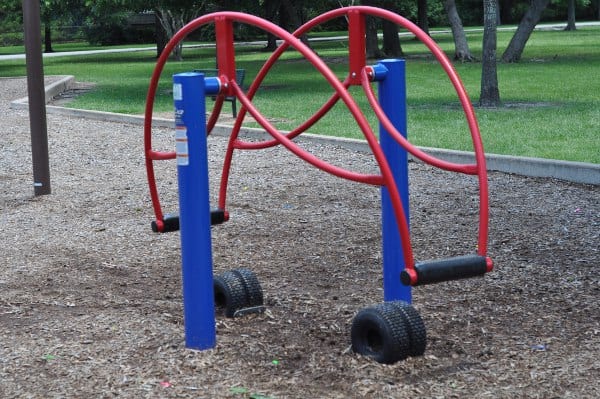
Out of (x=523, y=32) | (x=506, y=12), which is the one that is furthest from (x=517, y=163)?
(x=506, y=12)

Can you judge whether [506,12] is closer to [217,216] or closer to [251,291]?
[217,216]

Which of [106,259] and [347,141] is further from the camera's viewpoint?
[347,141]

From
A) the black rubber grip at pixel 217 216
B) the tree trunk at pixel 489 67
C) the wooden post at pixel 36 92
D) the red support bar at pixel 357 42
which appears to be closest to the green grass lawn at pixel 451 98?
the tree trunk at pixel 489 67

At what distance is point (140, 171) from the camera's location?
371 inches

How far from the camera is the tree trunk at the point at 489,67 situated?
45.4 ft

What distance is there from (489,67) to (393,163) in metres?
10.1

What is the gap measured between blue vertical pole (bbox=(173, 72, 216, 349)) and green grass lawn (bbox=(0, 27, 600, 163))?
17.9 feet

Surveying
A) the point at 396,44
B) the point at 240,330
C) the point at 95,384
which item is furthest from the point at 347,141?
the point at 396,44

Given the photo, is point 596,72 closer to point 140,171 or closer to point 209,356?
point 140,171

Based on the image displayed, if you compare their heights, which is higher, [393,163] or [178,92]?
[178,92]

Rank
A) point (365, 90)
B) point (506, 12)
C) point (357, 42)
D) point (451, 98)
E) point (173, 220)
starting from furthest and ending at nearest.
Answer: point (506, 12) < point (451, 98) < point (173, 220) < point (357, 42) < point (365, 90)

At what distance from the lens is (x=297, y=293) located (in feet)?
16.8

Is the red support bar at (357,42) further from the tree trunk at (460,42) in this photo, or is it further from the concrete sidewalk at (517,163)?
the tree trunk at (460,42)

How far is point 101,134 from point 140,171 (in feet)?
10.2
